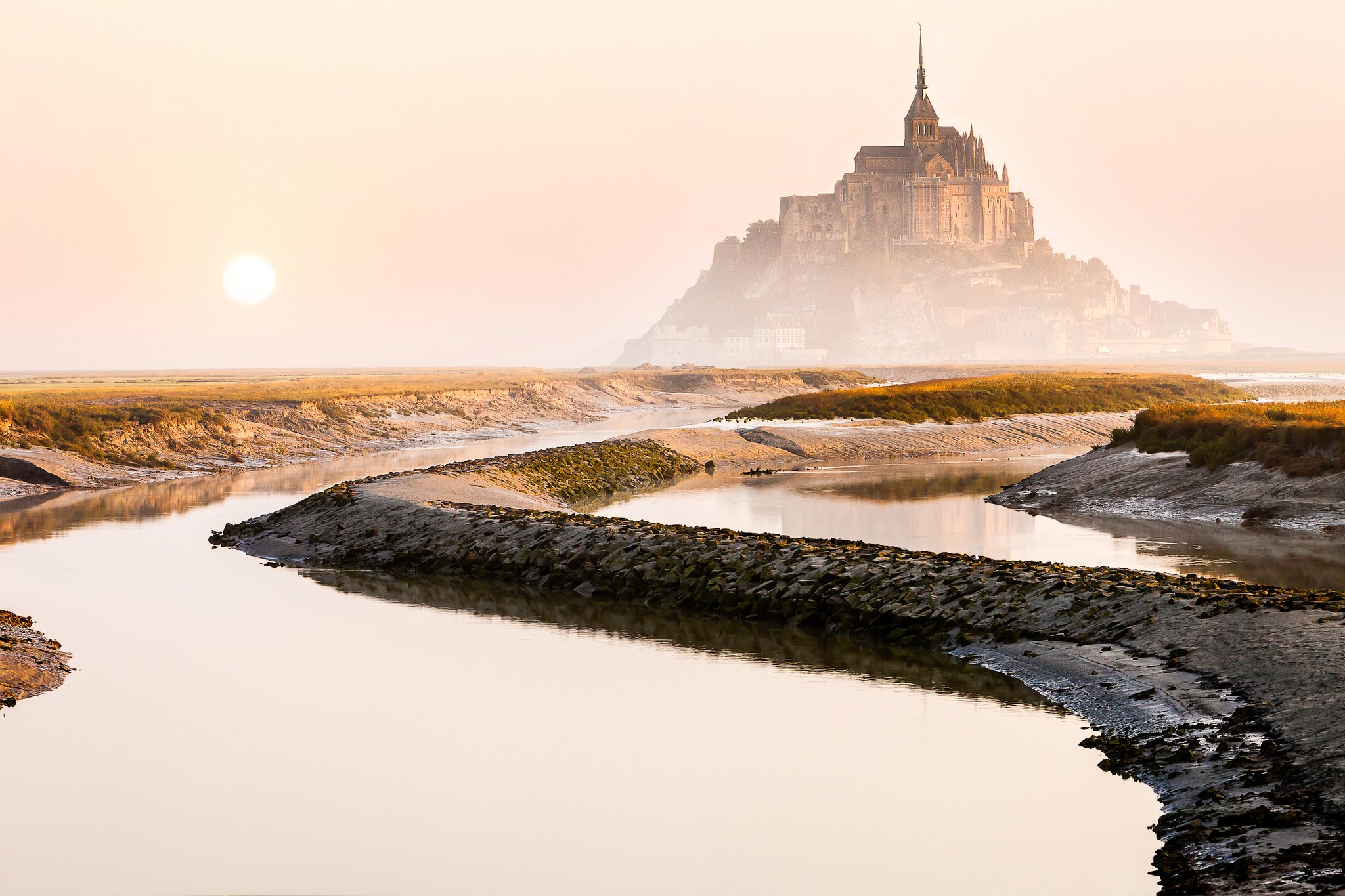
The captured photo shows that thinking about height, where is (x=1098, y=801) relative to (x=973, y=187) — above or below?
below

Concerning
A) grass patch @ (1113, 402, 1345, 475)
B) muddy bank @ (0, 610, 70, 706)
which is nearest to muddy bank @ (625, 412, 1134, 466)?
grass patch @ (1113, 402, 1345, 475)

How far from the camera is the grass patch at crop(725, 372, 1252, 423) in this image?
47250 millimetres

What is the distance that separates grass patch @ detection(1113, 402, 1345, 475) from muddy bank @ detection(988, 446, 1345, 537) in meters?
0.25

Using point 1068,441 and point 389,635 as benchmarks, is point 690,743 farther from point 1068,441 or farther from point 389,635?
point 1068,441

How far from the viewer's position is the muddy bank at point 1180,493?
2150 centimetres

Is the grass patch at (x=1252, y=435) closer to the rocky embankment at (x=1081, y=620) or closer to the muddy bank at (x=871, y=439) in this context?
the muddy bank at (x=871, y=439)

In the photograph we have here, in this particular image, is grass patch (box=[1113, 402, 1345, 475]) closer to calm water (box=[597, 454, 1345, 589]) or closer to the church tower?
calm water (box=[597, 454, 1345, 589])

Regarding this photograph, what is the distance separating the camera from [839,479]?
3275 centimetres

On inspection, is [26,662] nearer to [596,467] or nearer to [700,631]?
[700,631]

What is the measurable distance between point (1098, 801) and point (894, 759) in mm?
1607

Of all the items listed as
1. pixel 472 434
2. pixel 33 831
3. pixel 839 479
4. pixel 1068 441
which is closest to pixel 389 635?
pixel 33 831

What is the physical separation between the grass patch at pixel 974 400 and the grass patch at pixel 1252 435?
16.3 metres

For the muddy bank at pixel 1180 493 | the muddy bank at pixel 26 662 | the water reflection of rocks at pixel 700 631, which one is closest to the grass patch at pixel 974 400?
the muddy bank at pixel 1180 493

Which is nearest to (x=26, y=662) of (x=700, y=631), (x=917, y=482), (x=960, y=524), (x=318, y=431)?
(x=700, y=631)
